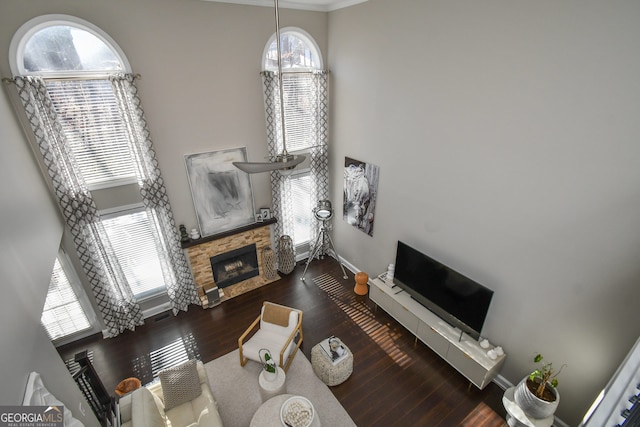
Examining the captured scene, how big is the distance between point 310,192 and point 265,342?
3134 mm

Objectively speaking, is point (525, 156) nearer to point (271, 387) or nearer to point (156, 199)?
point (271, 387)

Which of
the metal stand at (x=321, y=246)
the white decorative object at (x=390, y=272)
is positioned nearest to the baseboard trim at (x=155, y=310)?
the metal stand at (x=321, y=246)

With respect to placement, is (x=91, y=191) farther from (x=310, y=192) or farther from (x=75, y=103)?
(x=310, y=192)

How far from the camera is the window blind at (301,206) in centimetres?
630

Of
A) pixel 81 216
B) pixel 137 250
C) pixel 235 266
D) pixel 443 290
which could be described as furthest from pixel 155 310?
pixel 443 290

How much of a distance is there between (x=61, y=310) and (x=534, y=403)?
259 inches

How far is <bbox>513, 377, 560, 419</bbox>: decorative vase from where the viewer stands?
3264 millimetres

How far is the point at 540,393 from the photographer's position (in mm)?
3367

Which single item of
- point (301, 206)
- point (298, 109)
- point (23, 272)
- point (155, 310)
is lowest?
point (155, 310)

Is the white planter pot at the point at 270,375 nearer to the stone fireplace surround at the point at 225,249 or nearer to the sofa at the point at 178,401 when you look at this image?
the sofa at the point at 178,401

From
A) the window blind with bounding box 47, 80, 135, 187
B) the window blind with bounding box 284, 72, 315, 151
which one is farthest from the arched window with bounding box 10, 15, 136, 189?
the window blind with bounding box 284, 72, 315, 151

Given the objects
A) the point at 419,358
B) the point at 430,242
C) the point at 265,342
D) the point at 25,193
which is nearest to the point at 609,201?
the point at 430,242

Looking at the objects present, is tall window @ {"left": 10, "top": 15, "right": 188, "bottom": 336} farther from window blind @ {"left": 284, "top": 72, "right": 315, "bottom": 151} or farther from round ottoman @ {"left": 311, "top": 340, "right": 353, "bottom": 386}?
round ottoman @ {"left": 311, "top": 340, "right": 353, "bottom": 386}

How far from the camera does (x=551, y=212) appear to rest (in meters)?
3.16
